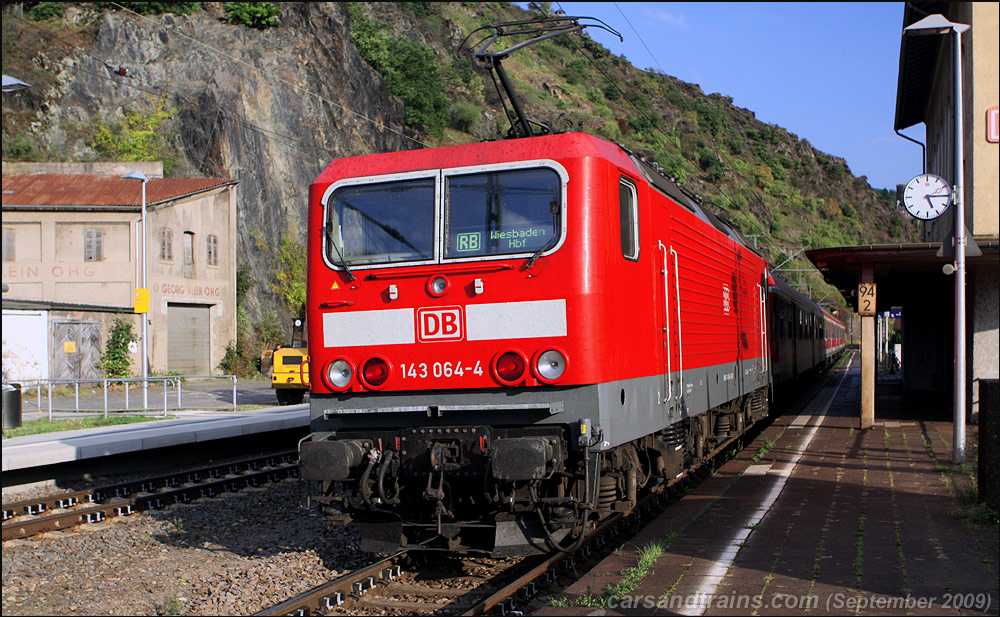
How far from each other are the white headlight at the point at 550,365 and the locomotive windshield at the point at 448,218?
2.62ft

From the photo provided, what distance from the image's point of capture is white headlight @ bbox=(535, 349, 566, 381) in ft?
21.8

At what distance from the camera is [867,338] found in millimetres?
18047

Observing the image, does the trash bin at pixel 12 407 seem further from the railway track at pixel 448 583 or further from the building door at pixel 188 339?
the building door at pixel 188 339

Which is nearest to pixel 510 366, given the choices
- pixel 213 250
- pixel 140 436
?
pixel 140 436

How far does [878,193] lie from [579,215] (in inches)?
6028

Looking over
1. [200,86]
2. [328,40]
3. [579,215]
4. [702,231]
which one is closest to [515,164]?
[579,215]

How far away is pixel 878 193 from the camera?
480ft

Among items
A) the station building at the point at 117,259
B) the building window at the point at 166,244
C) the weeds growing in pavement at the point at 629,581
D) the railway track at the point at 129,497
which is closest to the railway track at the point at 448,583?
the weeds growing in pavement at the point at 629,581

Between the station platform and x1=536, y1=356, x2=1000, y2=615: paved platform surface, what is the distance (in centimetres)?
783

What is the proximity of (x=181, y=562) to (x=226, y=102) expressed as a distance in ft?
133

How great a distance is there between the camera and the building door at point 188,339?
3612 centimetres

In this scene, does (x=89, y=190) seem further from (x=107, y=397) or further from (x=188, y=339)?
(x=107, y=397)

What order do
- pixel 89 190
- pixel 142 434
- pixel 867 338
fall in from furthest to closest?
pixel 89 190 → pixel 867 338 → pixel 142 434

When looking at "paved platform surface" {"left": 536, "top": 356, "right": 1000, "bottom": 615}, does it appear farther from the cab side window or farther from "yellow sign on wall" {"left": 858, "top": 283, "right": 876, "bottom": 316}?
"yellow sign on wall" {"left": 858, "top": 283, "right": 876, "bottom": 316}
